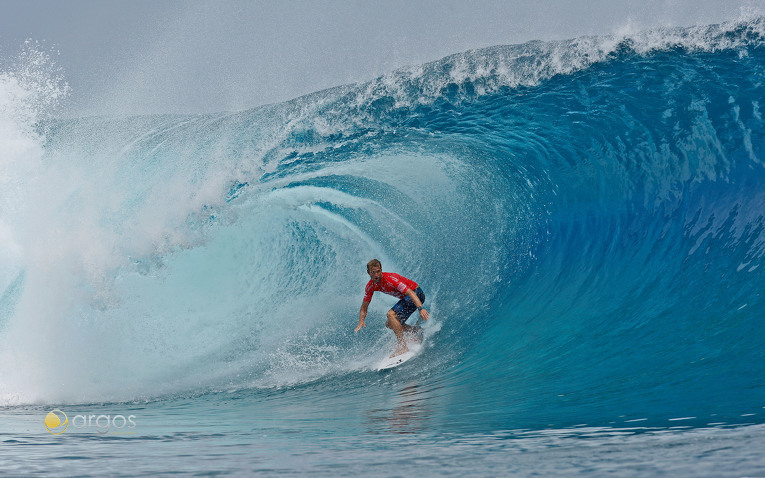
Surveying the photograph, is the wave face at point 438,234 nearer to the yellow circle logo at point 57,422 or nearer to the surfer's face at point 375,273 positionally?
the surfer's face at point 375,273

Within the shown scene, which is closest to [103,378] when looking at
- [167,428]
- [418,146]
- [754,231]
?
[167,428]

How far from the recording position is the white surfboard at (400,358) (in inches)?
261

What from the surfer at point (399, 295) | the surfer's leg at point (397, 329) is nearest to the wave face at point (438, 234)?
the surfer's leg at point (397, 329)

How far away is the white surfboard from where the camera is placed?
6.64 meters

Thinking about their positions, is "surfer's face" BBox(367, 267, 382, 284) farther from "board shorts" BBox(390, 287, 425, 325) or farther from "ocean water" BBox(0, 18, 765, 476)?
"ocean water" BBox(0, 18, 765, 476)

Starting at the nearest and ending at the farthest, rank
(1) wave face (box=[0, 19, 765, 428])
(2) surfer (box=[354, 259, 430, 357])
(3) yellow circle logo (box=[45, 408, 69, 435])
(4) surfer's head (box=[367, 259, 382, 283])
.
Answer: (3) yellow circle logo (box=[45, 408, 69, 435]) → (1) wave face (box=[0, 19, 765, 428]) → (4) surfer's head (box=[367, 259, 382, 283]) → (2) surfer (box=[354, 259, 430, 357])

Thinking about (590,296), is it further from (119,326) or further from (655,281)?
(119,326)

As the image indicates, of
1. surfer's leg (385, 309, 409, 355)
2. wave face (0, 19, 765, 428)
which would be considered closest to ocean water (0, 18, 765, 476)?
wave face (0, 19, 765, 428)

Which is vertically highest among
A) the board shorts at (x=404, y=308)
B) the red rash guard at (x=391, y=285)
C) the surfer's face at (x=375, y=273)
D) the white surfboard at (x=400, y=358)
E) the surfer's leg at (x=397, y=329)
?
the surfer's face at (x=375, y=273)

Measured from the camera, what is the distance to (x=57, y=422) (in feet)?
16.6

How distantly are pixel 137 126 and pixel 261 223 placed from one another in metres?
4.50

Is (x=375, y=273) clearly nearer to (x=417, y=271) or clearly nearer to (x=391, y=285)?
(x=391, y=285)

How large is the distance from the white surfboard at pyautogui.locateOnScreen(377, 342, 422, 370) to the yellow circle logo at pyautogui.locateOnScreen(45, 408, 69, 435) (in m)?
3.08

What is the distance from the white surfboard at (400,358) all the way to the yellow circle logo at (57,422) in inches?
121
